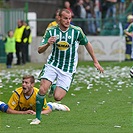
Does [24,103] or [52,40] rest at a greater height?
[52,40]

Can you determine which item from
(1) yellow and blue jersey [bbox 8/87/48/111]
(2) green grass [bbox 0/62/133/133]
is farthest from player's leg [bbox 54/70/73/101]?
(1) yellow and blue jersey [bbox 8/87/48/111]

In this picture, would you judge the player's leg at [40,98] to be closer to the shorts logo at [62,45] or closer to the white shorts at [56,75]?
the white shorts at [56,75]

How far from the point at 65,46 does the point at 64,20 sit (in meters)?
0.50

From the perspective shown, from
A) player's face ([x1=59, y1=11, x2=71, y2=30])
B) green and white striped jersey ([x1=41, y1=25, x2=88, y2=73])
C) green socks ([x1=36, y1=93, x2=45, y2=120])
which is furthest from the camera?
green and white striped jersey ([x1=41, y1=25, x2=88, y2=73])

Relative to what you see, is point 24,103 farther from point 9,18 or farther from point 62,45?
point 9,18

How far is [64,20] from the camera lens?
11.0m

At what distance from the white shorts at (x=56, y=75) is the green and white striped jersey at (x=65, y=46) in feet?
0.26

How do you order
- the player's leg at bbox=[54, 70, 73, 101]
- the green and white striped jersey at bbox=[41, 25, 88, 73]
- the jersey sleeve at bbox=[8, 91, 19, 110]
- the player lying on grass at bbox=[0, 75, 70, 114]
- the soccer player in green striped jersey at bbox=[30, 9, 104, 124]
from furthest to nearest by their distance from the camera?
the jersey sleeve at bbox=[8, 91, 19, 110]
the player lying on grass at bbox=[0, 75, 70, 114]
the player's leg at bbox=[54, 70, 73, 101]
the green and white striped jersey at bbox=[41, 25, 88, 73]
the soccer player in green striped jersey at bbox=[30, 9, 104, 124]

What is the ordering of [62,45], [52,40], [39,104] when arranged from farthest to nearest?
[62,45] < [39,104] < [52,40]

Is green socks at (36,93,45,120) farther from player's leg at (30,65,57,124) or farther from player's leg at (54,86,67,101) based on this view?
player's leg at (54,86,67,101)

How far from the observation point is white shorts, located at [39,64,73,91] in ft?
36.0

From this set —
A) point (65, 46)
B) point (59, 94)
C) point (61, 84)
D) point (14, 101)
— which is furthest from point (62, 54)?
point (14, 101)

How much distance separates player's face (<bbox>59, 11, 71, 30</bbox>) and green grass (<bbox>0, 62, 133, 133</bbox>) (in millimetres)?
1615

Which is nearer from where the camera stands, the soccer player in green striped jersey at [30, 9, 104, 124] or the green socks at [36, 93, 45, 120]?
the green socks at [36, 93, 45, 120]
